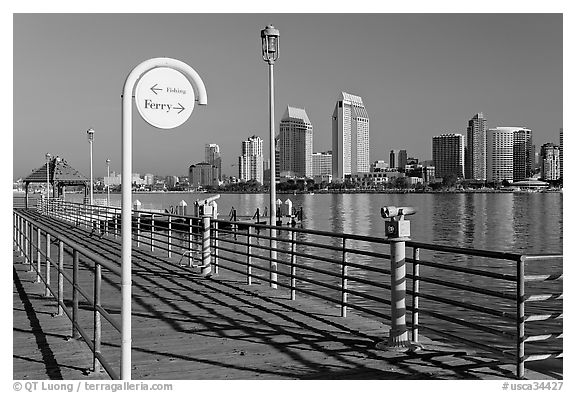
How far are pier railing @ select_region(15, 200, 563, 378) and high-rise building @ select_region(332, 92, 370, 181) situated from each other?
218 feet

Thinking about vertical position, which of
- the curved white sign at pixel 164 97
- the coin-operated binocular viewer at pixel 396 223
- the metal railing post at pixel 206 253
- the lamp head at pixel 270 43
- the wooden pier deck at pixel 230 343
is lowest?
the wooden pier deck at pixel 230 343

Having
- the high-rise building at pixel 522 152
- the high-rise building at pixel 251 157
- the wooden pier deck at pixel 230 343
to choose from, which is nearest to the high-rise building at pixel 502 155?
the high-rise building at pixel 522 152

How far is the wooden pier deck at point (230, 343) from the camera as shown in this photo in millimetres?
6039

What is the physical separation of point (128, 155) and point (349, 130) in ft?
327

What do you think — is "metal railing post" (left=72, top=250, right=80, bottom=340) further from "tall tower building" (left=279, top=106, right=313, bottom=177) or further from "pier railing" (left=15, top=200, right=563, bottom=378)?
"tall tower building" (left=279, top=106, right=313, bottom=177)

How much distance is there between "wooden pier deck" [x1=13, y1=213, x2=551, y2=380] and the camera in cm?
604

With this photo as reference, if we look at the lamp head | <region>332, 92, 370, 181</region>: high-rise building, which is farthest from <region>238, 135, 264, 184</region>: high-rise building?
the lamp head

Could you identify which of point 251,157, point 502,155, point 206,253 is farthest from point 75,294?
point 502,155

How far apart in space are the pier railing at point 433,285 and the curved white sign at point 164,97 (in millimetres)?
3182

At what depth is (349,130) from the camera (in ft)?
339

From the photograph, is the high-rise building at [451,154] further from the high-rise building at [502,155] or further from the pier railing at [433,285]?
the pier railing at [433,285]

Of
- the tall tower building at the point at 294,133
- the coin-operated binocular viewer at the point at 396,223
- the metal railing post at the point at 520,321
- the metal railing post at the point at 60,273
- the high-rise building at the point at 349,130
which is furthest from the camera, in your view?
the high-rise building at the point at 349,130

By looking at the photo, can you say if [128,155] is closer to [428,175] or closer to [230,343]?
[230,343]
